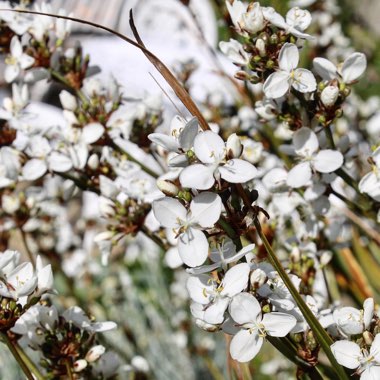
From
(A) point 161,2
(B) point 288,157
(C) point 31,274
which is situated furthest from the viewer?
(A) point 161,2

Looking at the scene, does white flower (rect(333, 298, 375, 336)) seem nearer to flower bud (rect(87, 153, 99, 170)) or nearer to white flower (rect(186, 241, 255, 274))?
white flower (rect(186, 241, 255, 274))

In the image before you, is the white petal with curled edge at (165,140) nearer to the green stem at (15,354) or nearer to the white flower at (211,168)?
the white flower at (211,168)

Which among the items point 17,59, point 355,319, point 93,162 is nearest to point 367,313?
point 355,319

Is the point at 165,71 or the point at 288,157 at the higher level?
the point at 165,71

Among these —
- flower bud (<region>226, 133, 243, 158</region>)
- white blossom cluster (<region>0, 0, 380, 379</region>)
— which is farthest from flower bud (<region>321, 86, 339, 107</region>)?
flower bud (<region>226, 133, 243, 158</region>)

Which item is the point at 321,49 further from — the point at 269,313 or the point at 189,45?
the point at 269,313

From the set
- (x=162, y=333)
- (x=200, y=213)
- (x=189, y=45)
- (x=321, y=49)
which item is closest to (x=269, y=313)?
(x=200, y=213)
